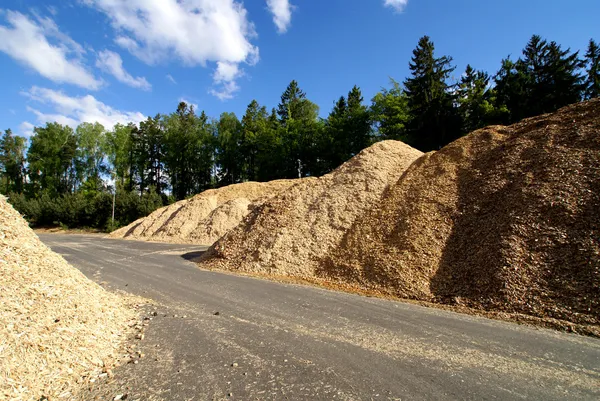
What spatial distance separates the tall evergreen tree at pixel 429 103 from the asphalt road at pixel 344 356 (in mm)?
26325

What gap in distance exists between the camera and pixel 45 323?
3.96 meters

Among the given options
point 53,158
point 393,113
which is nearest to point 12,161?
point 53,158

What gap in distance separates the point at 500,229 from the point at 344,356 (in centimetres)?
739

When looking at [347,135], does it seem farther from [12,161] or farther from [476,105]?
[12,161]

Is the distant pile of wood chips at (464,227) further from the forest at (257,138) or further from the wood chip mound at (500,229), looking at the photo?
the forest at (257,138)

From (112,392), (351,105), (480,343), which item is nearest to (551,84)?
(351,105)

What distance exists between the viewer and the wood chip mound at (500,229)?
7.14 m

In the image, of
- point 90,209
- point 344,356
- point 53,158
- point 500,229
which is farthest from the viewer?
point 53,158

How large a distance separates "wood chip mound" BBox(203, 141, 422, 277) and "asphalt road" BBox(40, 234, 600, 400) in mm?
4855

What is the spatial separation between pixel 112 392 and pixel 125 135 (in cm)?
5561

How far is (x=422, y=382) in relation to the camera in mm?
3699

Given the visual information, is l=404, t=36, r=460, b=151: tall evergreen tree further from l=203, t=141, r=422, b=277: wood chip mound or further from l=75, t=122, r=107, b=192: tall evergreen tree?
l=75, t=122, r=107, b=192: tall evergreen tree

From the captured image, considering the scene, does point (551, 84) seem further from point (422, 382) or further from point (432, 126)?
point (422, 382)

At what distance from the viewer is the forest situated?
29.0 meters
